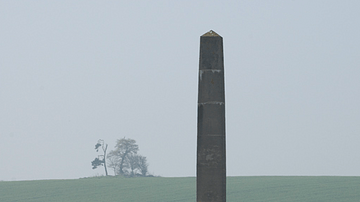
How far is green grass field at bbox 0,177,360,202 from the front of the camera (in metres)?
48.3

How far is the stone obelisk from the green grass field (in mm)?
28699

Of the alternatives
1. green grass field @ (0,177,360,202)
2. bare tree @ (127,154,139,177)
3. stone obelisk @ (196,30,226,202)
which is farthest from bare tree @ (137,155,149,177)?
stone obelisk @ (196,30,226,202)

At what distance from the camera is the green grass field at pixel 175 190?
48344mm

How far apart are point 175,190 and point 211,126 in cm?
3766

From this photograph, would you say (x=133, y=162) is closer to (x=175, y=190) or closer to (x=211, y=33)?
(x=175, y=190)

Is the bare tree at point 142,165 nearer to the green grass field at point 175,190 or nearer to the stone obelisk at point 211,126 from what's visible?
the green grass field at point 175,190

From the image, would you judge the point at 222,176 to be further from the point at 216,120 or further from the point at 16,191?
the point at 16,191

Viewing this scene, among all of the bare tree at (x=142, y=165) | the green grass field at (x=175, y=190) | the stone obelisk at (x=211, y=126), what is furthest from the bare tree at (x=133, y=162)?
the stone obelisk at (x=211, y=126)

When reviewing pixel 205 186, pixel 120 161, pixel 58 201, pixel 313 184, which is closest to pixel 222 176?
pixel 205 186

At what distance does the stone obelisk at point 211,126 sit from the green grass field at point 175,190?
28.7m

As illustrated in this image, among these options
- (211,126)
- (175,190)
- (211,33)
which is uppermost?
(211,33)

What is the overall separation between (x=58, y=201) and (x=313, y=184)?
79.2ft

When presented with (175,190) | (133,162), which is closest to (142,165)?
(133,162)

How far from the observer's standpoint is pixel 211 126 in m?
18.2
